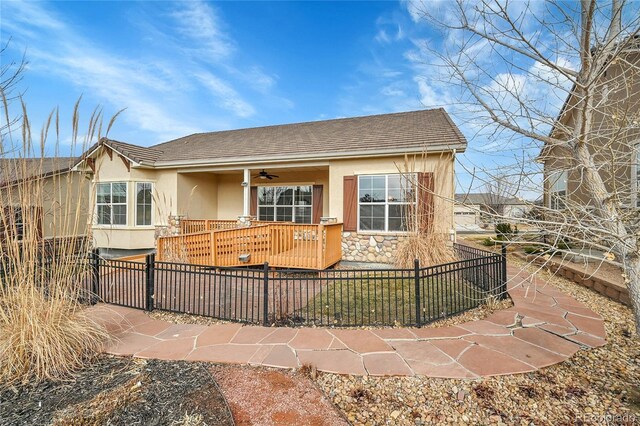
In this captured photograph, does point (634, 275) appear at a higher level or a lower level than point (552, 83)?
lower

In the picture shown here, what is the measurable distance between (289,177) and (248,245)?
16.5 feet

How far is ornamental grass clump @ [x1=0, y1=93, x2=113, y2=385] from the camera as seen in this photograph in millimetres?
2865

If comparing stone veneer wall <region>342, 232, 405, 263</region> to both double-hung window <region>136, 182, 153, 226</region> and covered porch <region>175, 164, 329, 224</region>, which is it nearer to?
covered porch <region>175, 164, 329, 224</region>

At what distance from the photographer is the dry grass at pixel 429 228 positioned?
6.89 m

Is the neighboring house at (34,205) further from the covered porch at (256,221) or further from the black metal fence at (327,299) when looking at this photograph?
the covered porch at (256,221)

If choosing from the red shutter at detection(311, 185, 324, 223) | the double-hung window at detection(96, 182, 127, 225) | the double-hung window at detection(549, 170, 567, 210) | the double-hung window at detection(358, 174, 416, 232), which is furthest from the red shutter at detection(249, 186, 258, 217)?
the double-hung window at detection(549, 170, 567, 210)

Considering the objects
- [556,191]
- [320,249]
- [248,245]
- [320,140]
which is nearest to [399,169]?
[320,249]

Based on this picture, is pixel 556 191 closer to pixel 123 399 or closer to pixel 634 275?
pixel 634 275

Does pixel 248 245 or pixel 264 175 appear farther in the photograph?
pixel 264 175

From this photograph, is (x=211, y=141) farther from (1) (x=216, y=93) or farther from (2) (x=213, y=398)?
(2) (x=213, y=398)

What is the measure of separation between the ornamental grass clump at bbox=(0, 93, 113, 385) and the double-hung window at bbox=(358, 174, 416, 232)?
689 cm

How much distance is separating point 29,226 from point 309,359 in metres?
3.57

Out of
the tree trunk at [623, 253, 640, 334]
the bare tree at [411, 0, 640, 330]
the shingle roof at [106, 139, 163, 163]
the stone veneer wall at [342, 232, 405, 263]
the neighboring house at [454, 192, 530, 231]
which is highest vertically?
the shingle roof at [106, 139, 163, 163]

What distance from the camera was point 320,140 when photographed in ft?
34.3
